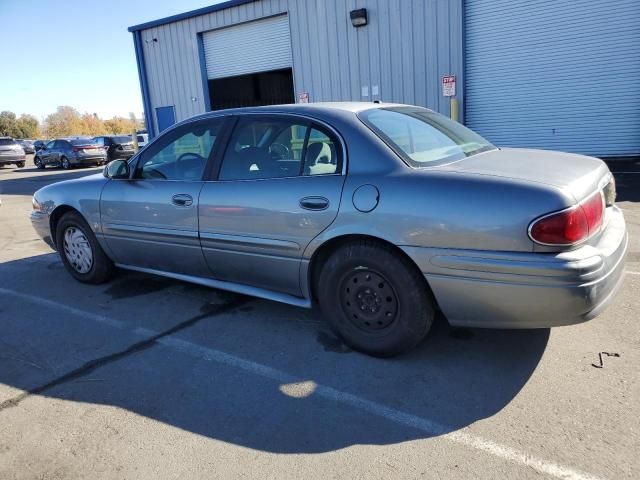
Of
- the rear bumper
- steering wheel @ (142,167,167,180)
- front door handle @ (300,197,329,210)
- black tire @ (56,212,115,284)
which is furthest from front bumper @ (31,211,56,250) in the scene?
the rear bumper

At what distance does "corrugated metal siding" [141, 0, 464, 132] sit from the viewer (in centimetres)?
1180

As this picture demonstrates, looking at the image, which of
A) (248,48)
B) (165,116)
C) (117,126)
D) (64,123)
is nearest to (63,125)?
(64,123)

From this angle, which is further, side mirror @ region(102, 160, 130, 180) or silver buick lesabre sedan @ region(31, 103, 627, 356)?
side mirror @ region(102, 160, 130, 180)

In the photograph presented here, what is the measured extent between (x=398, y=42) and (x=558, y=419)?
37.5ft

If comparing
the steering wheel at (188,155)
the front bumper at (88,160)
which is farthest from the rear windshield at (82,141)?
the steering wheel at (188,155)

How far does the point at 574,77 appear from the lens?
1134 cm

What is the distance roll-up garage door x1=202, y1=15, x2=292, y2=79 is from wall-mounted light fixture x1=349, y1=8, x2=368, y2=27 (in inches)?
90.9

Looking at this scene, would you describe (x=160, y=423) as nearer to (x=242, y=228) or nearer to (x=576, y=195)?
(x=242, y=228)

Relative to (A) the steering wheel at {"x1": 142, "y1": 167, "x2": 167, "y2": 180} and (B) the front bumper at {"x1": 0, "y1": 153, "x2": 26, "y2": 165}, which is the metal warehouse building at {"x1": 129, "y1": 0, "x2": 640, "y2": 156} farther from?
(B) the front bumper at {"x1": 0, "y1": 153, "x2": 26, "y2": 165}

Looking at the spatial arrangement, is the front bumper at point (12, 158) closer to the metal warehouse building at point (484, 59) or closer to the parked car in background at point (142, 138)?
the parked car in background at point (142, 138)

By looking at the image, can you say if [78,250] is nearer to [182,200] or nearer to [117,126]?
[182,200]

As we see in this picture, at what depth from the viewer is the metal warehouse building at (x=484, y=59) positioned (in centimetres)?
1105

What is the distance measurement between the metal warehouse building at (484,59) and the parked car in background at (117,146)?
37.6ft

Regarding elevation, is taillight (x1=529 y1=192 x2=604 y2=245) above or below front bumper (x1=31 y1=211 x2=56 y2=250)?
above
